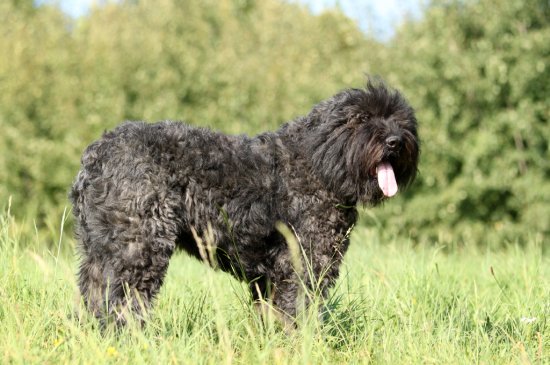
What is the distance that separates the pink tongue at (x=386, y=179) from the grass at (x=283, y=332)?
29.5 inches

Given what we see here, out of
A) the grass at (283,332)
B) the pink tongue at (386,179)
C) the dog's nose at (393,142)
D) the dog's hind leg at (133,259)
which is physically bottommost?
the grass at (283,332)

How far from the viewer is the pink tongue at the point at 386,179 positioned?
526cm

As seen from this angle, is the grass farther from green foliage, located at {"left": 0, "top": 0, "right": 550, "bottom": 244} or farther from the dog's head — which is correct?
green foliage, located at {"left": 0, "top": 0, "right": 550, "bottom": 244}

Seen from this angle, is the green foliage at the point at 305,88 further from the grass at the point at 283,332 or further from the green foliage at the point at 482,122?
the grass at the point at 283,332

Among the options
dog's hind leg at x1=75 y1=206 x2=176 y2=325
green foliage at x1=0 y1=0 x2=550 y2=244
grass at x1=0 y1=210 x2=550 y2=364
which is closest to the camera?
Answer: grass at x1=0 y1=210 x2=550 y2=364

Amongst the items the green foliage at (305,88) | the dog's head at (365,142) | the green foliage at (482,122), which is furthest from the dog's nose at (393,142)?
the green foliage at (482,122)

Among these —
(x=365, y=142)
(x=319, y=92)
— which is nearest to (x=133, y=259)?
(x=365, y=142)

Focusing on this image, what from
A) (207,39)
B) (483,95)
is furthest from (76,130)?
(483,95)

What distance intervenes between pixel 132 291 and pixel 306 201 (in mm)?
1468

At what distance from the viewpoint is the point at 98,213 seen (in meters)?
4.55

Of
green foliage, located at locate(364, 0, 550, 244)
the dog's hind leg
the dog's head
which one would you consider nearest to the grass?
the dog's hind leg

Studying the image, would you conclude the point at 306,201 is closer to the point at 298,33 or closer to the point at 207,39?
the point at 298,33

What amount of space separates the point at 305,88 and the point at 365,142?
49.0 feet

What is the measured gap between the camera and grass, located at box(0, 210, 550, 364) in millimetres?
3734
